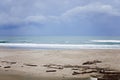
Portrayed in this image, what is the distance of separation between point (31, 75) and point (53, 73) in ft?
3.17

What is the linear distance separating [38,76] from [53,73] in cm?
82

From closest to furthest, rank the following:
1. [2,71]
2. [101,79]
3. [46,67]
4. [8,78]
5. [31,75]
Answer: [101,79], [8,78], [31,75], [2,71], [46,67]

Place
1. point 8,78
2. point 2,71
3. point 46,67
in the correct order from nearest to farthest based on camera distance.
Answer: point 8,78 → point 2,71 → point 46,67

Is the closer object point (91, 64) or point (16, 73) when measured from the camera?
point (16, 73)

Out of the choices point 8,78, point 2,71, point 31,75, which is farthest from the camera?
point 2,71

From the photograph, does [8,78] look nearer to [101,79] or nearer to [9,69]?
[9,69]

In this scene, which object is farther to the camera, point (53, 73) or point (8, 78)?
point (53, 73)

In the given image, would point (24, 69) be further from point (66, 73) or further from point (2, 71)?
point (66, 73)

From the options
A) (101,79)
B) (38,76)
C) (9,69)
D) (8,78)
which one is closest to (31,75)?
(38,76)

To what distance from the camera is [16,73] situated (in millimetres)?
10305

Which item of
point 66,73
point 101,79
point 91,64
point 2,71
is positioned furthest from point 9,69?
point 101,79

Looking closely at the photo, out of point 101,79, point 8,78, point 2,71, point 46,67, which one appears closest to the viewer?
point 101,79

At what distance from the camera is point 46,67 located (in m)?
11.9

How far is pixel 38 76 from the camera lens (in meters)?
9.68
